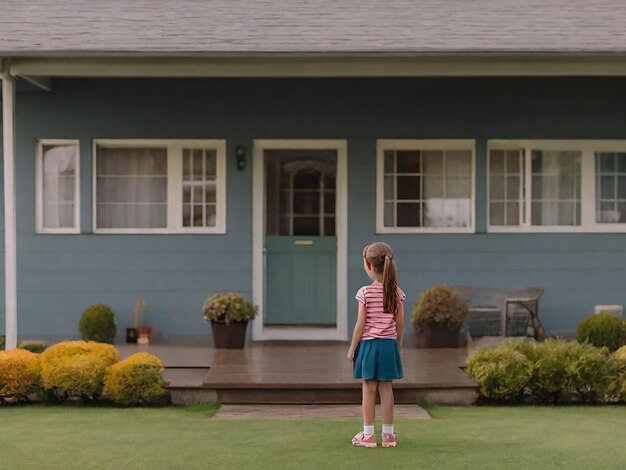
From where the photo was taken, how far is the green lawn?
6.20 m

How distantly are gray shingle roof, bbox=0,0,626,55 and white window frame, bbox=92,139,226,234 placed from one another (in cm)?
141

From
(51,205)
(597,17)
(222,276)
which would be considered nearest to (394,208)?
(222,276)

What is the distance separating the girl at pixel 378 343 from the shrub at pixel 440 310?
417 centimetres

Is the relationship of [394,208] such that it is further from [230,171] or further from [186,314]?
[186,314]

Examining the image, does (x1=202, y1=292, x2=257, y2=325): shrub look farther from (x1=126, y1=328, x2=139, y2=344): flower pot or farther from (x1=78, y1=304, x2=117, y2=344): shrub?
(x1=78, y1=304, x2=117, y2=344): shrub

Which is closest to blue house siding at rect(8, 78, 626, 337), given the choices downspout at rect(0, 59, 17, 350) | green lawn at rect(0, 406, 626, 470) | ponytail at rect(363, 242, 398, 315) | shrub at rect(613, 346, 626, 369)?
downspout at rect(0, 59, 17, 350)

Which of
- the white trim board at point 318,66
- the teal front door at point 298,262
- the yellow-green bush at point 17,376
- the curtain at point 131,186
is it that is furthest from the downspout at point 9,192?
the teal front door at point 298,262

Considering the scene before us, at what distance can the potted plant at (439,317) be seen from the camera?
1085 centimetres

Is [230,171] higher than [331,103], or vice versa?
[331,103]

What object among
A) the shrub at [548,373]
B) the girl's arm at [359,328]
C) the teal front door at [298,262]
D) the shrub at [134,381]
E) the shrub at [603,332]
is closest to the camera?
the girl's arm at [359,328]

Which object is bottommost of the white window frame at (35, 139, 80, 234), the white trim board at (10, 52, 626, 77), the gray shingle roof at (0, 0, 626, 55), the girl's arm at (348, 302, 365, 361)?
the girl's arm at (348, 302, 365, 361)

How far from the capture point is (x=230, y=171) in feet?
38.3

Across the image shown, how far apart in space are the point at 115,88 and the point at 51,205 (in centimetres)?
155

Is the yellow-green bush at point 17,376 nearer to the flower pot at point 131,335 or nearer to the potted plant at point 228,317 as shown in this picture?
the potted plant at point 228,317
